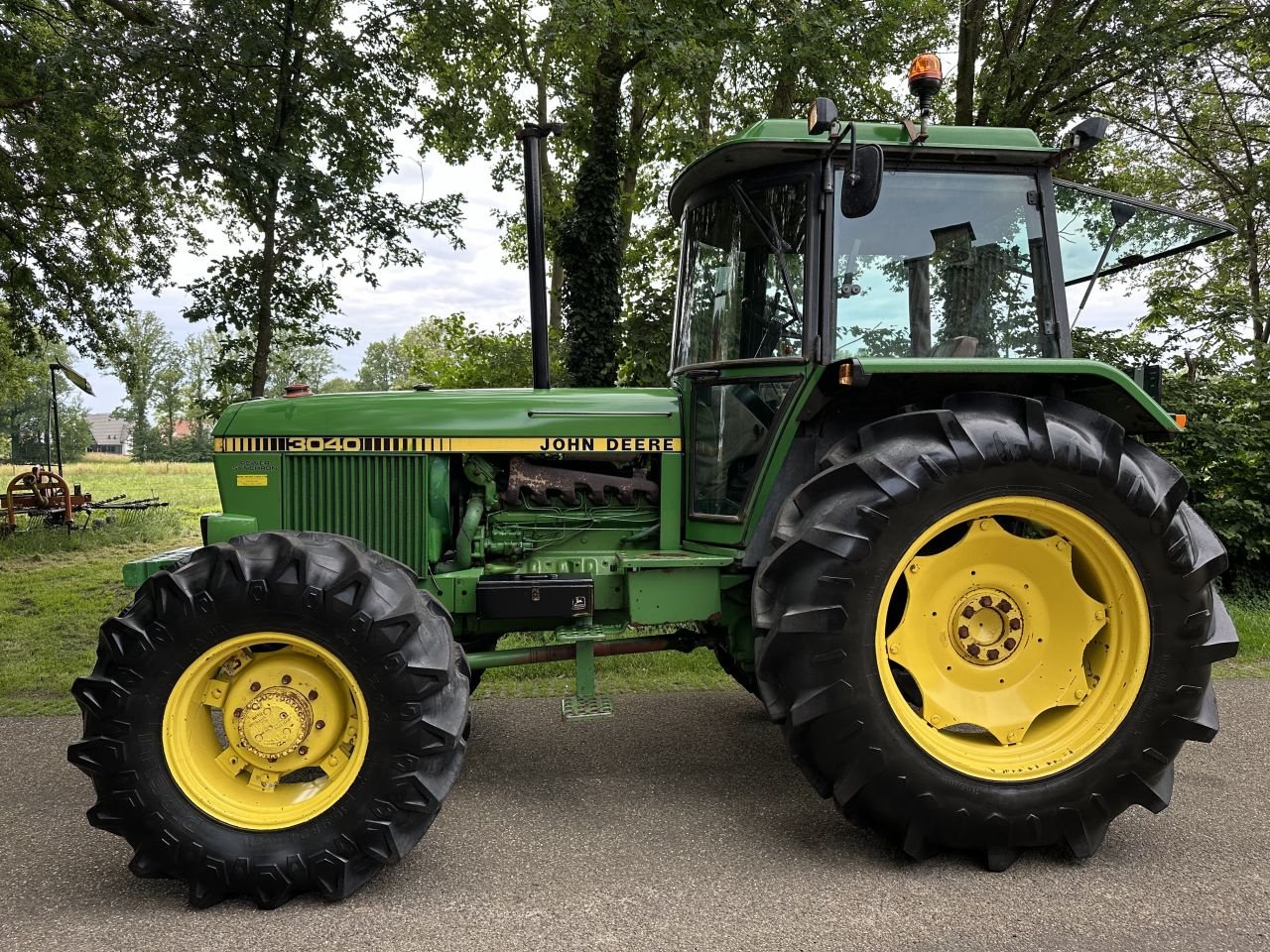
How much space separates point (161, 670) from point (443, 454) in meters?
1.28

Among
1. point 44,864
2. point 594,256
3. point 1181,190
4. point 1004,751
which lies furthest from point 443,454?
point 1181,190

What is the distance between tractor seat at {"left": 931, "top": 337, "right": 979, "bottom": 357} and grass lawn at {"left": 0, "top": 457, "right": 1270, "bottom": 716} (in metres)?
2.30

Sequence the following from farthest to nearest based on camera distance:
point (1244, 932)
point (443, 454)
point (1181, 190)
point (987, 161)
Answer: point (1181, 190) < point (443, 454) < point (987, 161) < point (1244, 932)

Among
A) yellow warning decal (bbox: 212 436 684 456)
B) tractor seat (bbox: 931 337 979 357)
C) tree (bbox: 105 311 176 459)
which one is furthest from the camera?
tree (bbox: 105 311 176 459)

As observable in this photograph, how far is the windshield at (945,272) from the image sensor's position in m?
3.06

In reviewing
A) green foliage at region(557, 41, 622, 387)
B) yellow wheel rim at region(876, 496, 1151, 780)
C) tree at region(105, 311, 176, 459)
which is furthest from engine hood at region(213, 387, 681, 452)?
tree at region(105, 311, 176, 459)

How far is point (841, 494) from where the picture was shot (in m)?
2.73

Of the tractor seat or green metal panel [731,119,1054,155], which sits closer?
green metal panel [731,119,1054,155]

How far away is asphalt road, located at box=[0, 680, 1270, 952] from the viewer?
2.30m

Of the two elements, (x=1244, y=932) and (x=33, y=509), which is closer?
(x=1244, y=932)

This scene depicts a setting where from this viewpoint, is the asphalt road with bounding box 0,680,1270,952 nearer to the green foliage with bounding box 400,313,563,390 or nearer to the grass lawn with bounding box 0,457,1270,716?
the grass lawn with bounding box 0,457,1270,716

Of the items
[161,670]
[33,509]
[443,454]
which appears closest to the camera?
[161,670]

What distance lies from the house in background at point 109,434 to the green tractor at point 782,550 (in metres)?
73.8

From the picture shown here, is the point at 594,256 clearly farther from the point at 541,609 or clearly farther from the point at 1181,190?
the point at 1181,190
